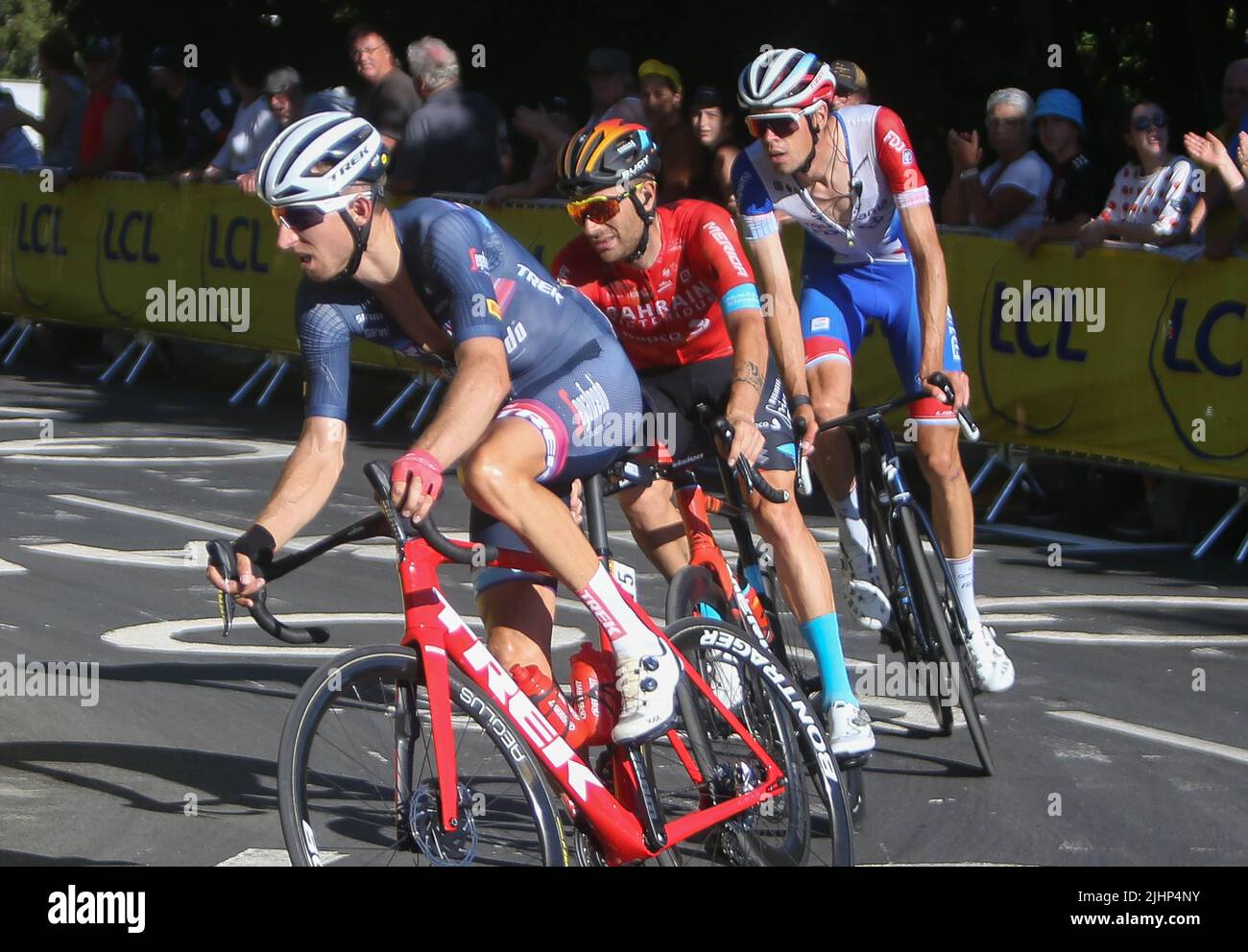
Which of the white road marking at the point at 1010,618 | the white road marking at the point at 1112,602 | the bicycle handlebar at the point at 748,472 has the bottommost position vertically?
the white road marking at the point at 1010,618

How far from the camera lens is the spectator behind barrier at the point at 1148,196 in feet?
35.2

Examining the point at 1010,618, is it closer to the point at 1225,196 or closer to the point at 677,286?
the point at 1225,196

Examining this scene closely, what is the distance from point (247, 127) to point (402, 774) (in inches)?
502

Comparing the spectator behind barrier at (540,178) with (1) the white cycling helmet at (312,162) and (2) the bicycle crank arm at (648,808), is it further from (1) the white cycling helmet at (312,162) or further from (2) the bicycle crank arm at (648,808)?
(2) the bicycle crank arm at (648,808)

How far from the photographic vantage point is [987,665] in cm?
677

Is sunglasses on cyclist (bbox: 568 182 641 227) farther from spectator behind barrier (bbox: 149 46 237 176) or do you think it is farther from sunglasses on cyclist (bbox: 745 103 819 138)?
spectator behind barrier (bbox: 149 46 237 176)

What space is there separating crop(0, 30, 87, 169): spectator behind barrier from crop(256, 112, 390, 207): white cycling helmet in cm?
1437

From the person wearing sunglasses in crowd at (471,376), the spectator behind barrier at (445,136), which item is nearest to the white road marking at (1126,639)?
the person wearing sunglasses in crowd at (471,376)

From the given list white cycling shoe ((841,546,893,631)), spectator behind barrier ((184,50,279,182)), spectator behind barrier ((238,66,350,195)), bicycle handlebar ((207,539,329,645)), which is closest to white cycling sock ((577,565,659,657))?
bicycle handlebar ((207,539,329,645))

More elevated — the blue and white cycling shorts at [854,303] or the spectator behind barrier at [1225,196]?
the spectator behind barrier at [1225,196]

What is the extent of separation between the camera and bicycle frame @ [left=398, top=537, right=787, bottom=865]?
4.34 metres

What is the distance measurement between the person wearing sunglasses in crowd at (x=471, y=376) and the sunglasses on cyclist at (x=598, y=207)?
521 mm

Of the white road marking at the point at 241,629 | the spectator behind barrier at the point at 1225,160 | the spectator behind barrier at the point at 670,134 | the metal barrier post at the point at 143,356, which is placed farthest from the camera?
the metal barrier post at the point at 143,356

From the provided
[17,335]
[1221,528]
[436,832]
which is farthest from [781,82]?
[17,335]
